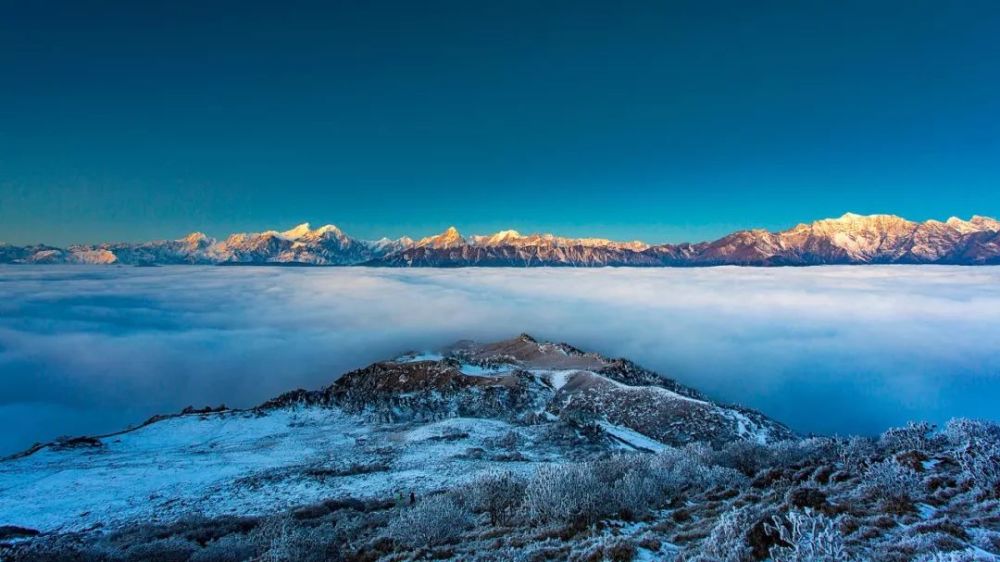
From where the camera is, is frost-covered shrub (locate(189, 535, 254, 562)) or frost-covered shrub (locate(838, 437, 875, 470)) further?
frost-covered shrub (locate(838, 437, 875, 470))

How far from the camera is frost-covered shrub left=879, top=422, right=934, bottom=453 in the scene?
102 feet

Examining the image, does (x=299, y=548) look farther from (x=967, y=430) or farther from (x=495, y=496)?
(x=967, y=430)

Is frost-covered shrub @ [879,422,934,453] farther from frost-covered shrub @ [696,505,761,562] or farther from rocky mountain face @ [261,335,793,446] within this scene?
rocky mountain face @ [261,335,793,446]

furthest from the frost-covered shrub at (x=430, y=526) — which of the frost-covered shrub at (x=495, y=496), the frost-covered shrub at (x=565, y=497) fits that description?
the frost-covered shrub at (x=565, y=497)

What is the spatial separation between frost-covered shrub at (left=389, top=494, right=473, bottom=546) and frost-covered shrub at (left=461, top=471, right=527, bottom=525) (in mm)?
1677

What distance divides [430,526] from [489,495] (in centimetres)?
608

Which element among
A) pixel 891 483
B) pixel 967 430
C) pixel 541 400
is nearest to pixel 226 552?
pixel 891 483

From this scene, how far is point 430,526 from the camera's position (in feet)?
67.5

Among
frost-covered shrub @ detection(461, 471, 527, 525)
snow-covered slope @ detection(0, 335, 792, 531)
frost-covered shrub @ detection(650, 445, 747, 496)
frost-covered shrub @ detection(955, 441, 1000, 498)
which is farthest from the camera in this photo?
snow-covered slope @ detection(0, 335, 792, 531)

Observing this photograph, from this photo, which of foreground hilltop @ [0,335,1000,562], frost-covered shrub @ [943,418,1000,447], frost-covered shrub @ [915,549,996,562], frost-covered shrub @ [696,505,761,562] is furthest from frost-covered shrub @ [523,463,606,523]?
frost-covered shrub @ [943,418,1000,447]

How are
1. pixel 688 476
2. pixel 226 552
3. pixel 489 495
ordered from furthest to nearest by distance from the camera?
pixel 489 495 < pixel 688 476 < pixel 226 552

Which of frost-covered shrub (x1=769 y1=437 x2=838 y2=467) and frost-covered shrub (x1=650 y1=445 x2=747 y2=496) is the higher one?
frost-covered shrub (x1=650 y1=445 x2=747 y2=496)

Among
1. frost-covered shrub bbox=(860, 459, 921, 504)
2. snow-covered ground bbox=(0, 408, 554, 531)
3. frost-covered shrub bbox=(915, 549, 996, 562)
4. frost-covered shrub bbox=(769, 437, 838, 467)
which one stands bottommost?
snow-covered ground bbox=(0, 408, 554, 531)

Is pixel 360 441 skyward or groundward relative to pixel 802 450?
groundward
